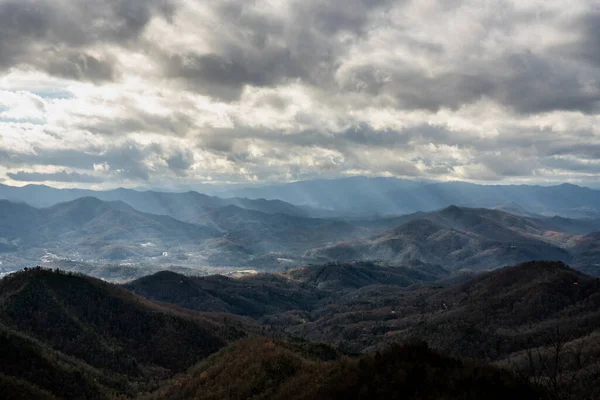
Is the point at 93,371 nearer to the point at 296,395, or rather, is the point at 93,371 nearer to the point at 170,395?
the point at 170,395

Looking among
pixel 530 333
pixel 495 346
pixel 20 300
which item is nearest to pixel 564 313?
pixel 530 333

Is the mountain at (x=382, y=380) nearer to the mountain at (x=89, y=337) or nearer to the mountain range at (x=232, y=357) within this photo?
the mountain range at (x=232, y=357)

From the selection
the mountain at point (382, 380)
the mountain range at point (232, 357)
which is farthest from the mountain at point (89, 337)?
the mountain at point (382, 380)

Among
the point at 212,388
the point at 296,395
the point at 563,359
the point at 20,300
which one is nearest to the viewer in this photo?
the point at 296,395

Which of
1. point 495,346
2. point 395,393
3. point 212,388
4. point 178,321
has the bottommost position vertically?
point 495,346

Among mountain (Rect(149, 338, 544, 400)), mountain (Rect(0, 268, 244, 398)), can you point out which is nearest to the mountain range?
mountain (Rect(149, 338, 544, 400))

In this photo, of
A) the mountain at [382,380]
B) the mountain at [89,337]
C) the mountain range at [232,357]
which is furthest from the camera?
the mountain at [89,337]

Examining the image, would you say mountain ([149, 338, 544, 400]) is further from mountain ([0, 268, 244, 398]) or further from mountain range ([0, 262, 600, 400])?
mountain ([0, 268, 244, 398])

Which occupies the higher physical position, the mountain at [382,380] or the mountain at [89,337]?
the mountain at [382,380]

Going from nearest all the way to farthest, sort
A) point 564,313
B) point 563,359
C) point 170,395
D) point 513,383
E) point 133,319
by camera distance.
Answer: point 513,383 < point 170,395 < point 563,359 < point 133,319 < point 564,313
